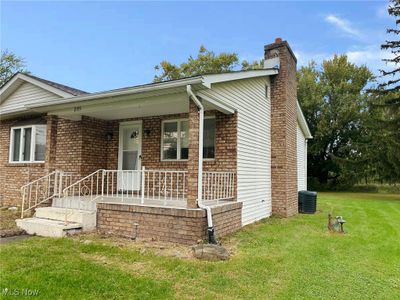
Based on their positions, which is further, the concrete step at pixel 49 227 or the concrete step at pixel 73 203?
the concrete step at pixel 73 203

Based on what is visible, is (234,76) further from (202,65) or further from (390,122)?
(202,65)

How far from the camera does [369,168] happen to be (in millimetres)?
23406

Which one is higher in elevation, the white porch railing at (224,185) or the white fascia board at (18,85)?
the white fascia board at (18,85)

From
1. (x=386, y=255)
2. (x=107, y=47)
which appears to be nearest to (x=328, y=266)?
(x=386, y=255)

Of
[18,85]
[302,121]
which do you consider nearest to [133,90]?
[18,85]

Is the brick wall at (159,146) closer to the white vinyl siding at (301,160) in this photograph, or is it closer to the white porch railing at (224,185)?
the white porch railing at (224,185)

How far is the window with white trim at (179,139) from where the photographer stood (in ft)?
27.3

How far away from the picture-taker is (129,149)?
32.5 feet

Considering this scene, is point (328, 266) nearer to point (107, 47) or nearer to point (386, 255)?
point (386, 255)

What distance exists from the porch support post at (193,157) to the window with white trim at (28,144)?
6319mm

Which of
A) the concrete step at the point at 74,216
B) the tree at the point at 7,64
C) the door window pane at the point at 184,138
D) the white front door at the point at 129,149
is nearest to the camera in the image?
the concrete step at the point at 74,216

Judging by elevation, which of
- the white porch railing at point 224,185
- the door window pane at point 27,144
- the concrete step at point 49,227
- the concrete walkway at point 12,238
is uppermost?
the door window pane at point 27,144
